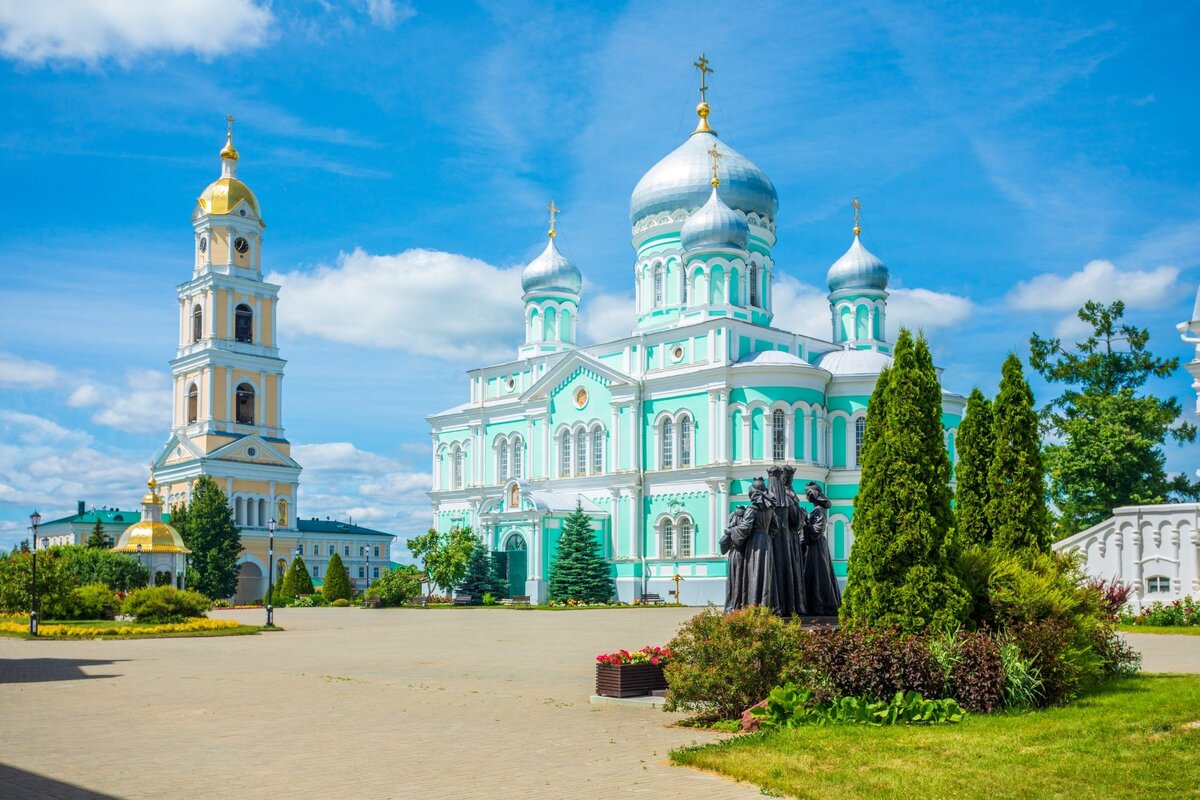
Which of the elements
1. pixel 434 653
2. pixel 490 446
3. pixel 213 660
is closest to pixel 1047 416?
pixel 490 446

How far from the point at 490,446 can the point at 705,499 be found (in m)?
15.0

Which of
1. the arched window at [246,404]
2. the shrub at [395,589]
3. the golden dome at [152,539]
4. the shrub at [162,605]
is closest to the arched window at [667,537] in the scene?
the shrub at [395,589]

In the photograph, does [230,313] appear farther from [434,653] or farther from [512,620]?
[434,653]

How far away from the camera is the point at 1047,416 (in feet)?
146

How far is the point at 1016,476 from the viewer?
56.2 feet

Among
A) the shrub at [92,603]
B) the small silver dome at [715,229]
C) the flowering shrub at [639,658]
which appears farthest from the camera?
the small silver dome at [715,229]

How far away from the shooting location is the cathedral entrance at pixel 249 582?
66.2 meters

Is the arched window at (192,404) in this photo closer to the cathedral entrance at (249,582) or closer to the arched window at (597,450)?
the cathedral entrance at (249,582)

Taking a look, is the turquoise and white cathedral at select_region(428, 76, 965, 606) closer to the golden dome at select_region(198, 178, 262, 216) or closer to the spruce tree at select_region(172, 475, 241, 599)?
the spruce tree at select_region(172, 475, 241, 599)

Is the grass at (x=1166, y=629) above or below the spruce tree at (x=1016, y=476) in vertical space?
below

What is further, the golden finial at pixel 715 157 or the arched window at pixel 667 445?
the golden finial at pixel 715 157

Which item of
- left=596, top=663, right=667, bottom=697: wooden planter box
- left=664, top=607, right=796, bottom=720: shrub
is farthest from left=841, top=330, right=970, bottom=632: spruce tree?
left=596, top=663, right=667, bottom=697: wooden planter box

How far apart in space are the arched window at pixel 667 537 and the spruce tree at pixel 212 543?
877 inches

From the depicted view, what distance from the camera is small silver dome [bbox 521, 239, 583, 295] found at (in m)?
59.2
